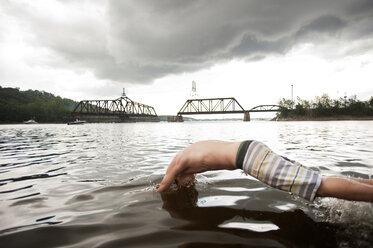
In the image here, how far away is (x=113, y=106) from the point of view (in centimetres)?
14288

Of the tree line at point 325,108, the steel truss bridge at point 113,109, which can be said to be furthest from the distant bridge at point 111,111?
the tree line at point 325,108

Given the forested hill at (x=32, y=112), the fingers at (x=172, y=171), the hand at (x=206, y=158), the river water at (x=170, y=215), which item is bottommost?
the river water at (x=170, y=215)

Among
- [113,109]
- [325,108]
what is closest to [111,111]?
[113,109]

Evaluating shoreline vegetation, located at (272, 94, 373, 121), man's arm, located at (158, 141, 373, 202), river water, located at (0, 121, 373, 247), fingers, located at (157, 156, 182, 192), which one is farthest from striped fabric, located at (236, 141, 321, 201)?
shoreline vegetation, located at (272, 94, 373, 121)

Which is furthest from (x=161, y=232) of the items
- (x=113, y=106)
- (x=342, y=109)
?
(x=113, y=106)

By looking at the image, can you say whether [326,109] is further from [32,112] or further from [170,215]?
[32,112]

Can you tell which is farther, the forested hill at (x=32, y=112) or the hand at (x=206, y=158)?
the forested hill at (x=32, y=112)

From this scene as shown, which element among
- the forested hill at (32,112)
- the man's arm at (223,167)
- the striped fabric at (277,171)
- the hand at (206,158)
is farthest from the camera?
the forested hill at (32,112)

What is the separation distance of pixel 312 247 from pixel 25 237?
2.86 m

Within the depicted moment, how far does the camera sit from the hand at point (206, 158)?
260cm

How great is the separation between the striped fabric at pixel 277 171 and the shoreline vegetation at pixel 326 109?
10850 centimetres

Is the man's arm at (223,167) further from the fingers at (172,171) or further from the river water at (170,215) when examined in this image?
the river water at (170,215)

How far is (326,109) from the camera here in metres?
96.4

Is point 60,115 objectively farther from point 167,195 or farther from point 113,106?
point 167,195
